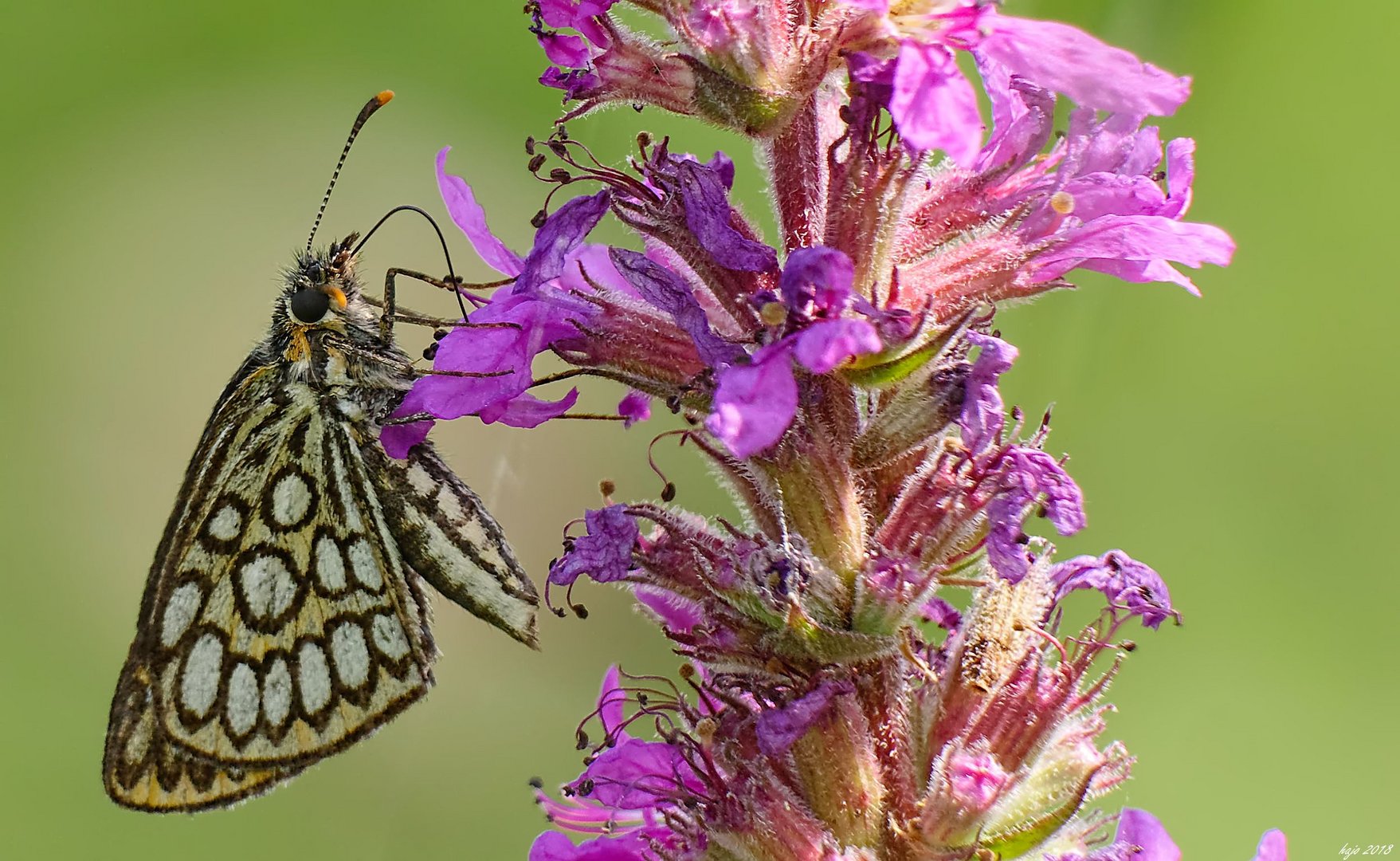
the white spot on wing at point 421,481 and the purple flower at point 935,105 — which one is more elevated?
the white spot on wing at point 421,481

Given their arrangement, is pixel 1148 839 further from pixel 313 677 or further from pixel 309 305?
pixel 309 305

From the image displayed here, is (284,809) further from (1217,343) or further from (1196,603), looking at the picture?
(1217,343)

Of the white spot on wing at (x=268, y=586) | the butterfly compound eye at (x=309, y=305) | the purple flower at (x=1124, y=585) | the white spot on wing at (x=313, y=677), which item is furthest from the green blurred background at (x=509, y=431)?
the white spot on wing at (x=313, y=677)

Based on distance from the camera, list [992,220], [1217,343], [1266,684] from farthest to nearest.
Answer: [1217,343]
[1266,684]
[992,220]

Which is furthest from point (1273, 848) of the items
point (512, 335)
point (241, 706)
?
point (241, 706)

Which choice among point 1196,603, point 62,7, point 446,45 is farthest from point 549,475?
point 62,7

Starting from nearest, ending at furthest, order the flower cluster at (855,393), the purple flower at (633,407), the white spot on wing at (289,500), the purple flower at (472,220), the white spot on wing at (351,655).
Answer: the flower cluster at (855,393), the purple flower at (633,407), the purple flower at (472,220), the white spot on wing at (351,655), the white spot on wing at (289,500)

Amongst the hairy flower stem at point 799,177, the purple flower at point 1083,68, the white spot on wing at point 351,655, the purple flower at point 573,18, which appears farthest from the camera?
the white spot on wing at point 351,655

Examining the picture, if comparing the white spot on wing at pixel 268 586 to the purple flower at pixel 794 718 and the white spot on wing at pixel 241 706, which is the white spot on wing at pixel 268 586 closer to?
the white spot on wing at pixel 241 706
